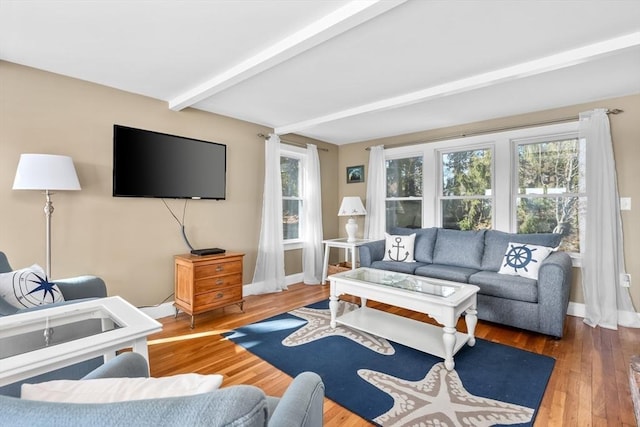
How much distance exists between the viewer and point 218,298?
3156mm

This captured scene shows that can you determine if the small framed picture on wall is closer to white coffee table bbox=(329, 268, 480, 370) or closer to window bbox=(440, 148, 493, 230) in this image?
window bbox=(440, 148, 493, 230)

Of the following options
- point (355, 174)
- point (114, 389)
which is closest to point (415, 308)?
point (114, 389)

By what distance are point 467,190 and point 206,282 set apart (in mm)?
3305

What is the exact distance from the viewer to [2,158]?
2.35m

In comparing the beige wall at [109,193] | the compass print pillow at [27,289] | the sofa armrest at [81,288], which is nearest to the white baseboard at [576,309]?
the beige wall at [109,193]

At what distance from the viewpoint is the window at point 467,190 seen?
3.88 meters

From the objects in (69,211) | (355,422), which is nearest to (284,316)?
(355,422)

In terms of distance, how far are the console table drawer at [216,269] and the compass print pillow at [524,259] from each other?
272cm

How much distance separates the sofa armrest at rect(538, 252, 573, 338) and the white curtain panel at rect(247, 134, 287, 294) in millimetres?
2842

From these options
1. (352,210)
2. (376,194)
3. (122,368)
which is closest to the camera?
(122,368)

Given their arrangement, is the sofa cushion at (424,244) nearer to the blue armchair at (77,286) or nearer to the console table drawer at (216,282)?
the console table drawer at (216,282)

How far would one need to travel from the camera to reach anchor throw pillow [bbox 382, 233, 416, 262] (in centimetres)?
377

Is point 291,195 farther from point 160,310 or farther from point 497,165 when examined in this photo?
point 497,165

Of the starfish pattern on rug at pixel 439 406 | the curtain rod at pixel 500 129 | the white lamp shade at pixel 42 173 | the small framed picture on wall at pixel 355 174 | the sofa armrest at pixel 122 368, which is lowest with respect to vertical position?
the starfish pattern on rug at pixel 439 406
